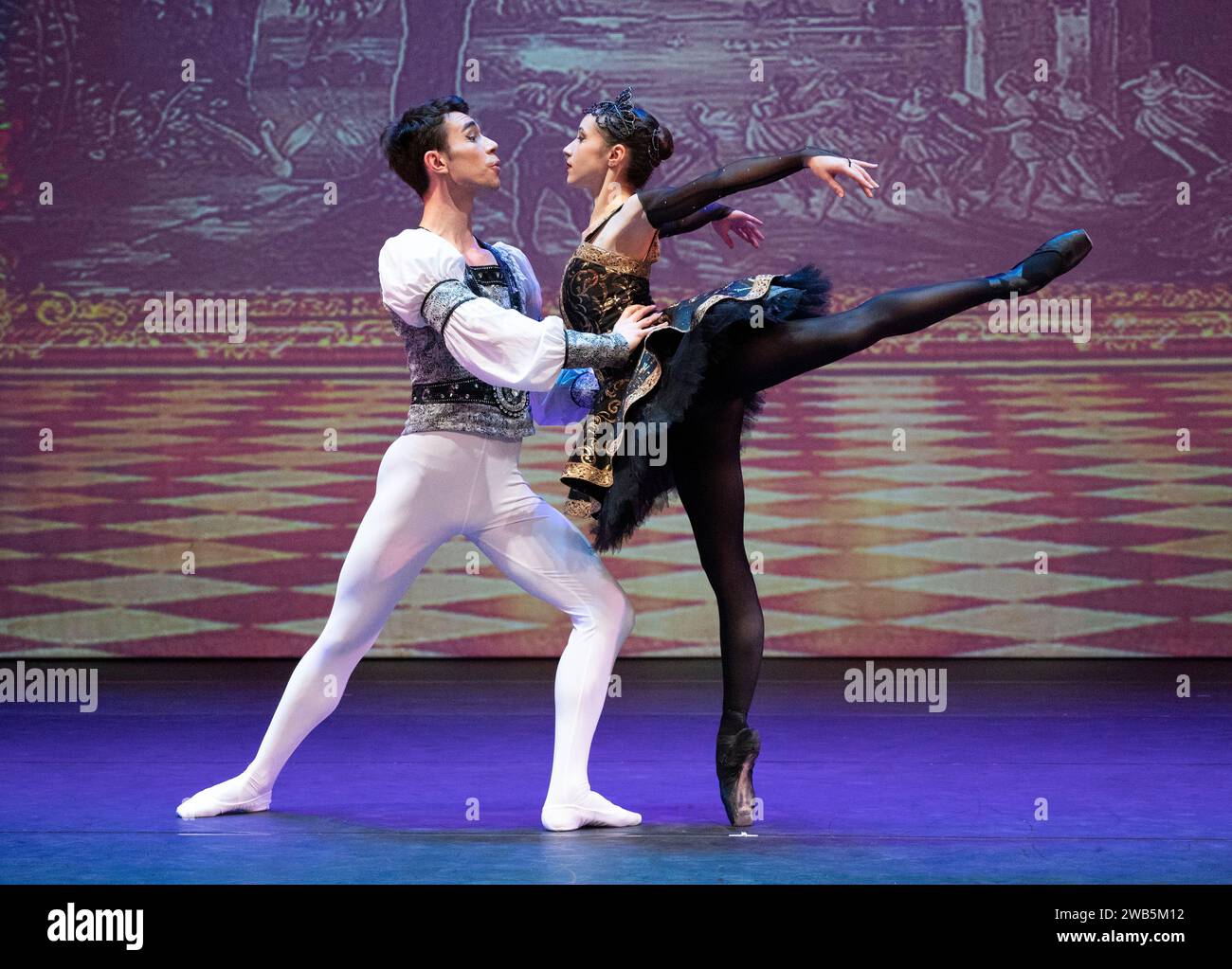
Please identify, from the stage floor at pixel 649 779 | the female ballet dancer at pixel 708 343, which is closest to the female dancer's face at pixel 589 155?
the female ballet dancer at pixel 708 343

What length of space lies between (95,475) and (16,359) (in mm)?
515

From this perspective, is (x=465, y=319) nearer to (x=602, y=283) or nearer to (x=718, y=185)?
(x=602, y=283)

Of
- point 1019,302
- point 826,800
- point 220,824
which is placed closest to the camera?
point 220,824

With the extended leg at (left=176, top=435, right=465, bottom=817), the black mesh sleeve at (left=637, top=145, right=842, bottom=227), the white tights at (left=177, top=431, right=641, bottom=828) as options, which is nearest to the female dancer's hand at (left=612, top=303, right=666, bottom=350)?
the black mesh sleeve at (left=637, top=145, right=842, bottom=227)

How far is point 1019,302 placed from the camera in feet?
18.3

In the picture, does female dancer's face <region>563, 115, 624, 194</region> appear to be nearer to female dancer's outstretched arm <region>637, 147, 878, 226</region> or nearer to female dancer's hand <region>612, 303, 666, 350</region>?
female dancer's outstretched arm <region>637, 147, 878, 226</region>

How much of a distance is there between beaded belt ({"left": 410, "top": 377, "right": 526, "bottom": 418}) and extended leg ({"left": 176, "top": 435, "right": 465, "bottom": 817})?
10cm

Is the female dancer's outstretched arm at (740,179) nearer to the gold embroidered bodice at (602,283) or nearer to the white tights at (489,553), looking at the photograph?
the gold embroidered bodice at (602,283)

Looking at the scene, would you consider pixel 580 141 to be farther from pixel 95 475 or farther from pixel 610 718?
pixel 95 475

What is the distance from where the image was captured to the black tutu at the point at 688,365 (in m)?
2.99

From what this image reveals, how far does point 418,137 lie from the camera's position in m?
3.17

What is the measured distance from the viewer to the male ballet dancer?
305 centimetres
